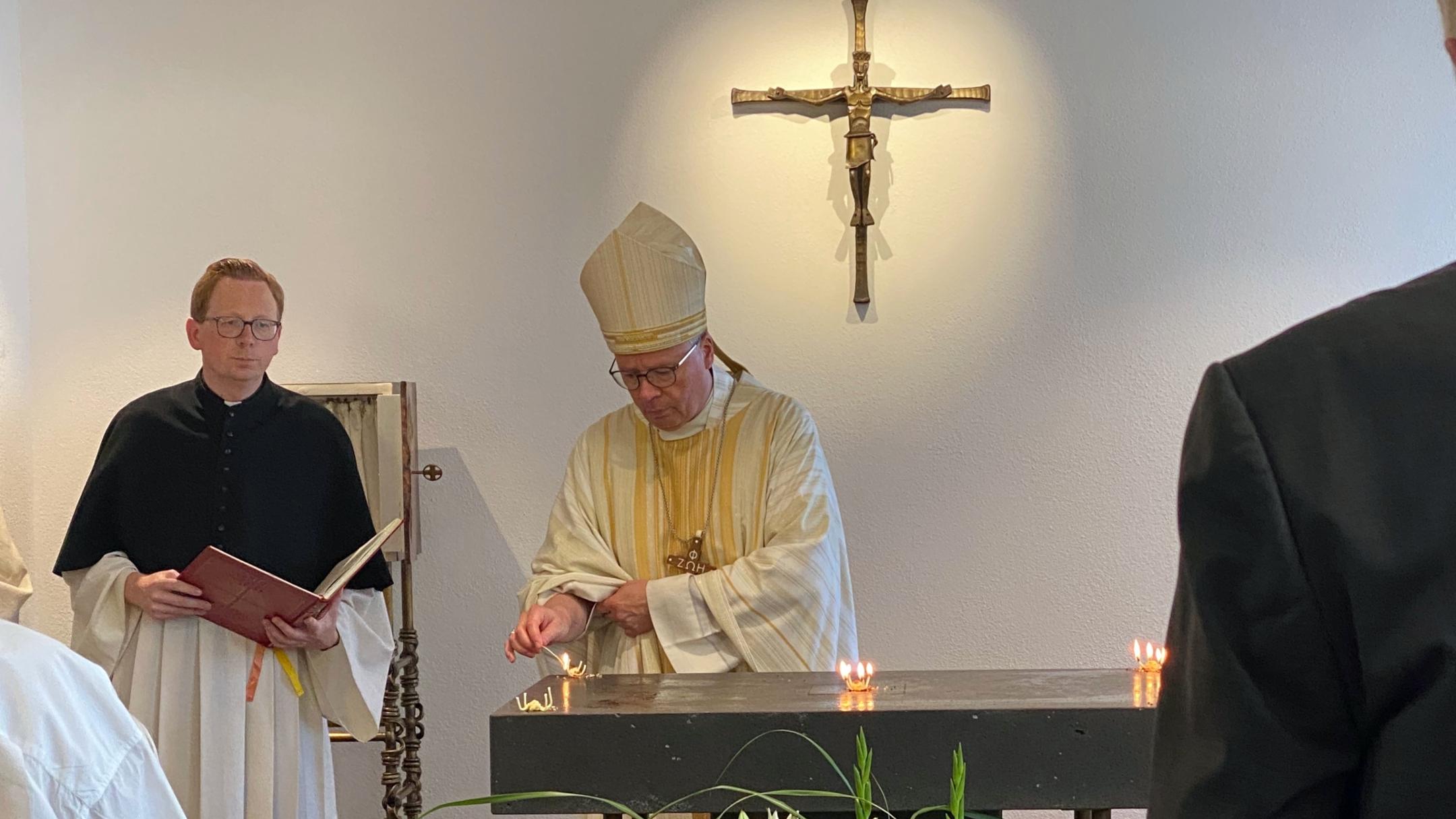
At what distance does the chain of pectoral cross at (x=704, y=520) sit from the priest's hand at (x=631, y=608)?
194mm

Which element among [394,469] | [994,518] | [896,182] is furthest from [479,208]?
[994,518]

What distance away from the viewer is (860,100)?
4.55m

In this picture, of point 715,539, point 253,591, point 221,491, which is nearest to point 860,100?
point 715,539

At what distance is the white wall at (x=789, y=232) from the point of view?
4621mm

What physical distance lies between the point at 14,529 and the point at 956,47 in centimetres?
349

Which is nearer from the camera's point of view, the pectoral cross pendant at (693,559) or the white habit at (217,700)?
the pectoral cross pendant at (693,559)

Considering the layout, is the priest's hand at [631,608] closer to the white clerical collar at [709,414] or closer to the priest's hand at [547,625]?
the priest's hand at [547,625]

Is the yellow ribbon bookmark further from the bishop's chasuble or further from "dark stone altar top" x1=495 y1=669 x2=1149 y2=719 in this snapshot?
"dark stone altar top" x1=495 y1=669 x2=1149 y2=719

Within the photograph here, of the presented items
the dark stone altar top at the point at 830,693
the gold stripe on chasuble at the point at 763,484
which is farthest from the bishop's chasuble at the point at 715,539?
the dark stone altar top at the point at 830,693

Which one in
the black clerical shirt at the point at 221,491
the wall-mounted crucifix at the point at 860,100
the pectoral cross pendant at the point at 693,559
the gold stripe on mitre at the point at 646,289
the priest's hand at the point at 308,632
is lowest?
the priest's hand at the point at 308,632

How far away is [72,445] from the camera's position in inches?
187

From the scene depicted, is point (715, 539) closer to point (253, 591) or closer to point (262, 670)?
point (253, 591)

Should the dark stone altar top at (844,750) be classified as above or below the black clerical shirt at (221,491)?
below

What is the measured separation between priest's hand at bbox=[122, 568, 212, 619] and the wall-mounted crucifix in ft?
7.29
